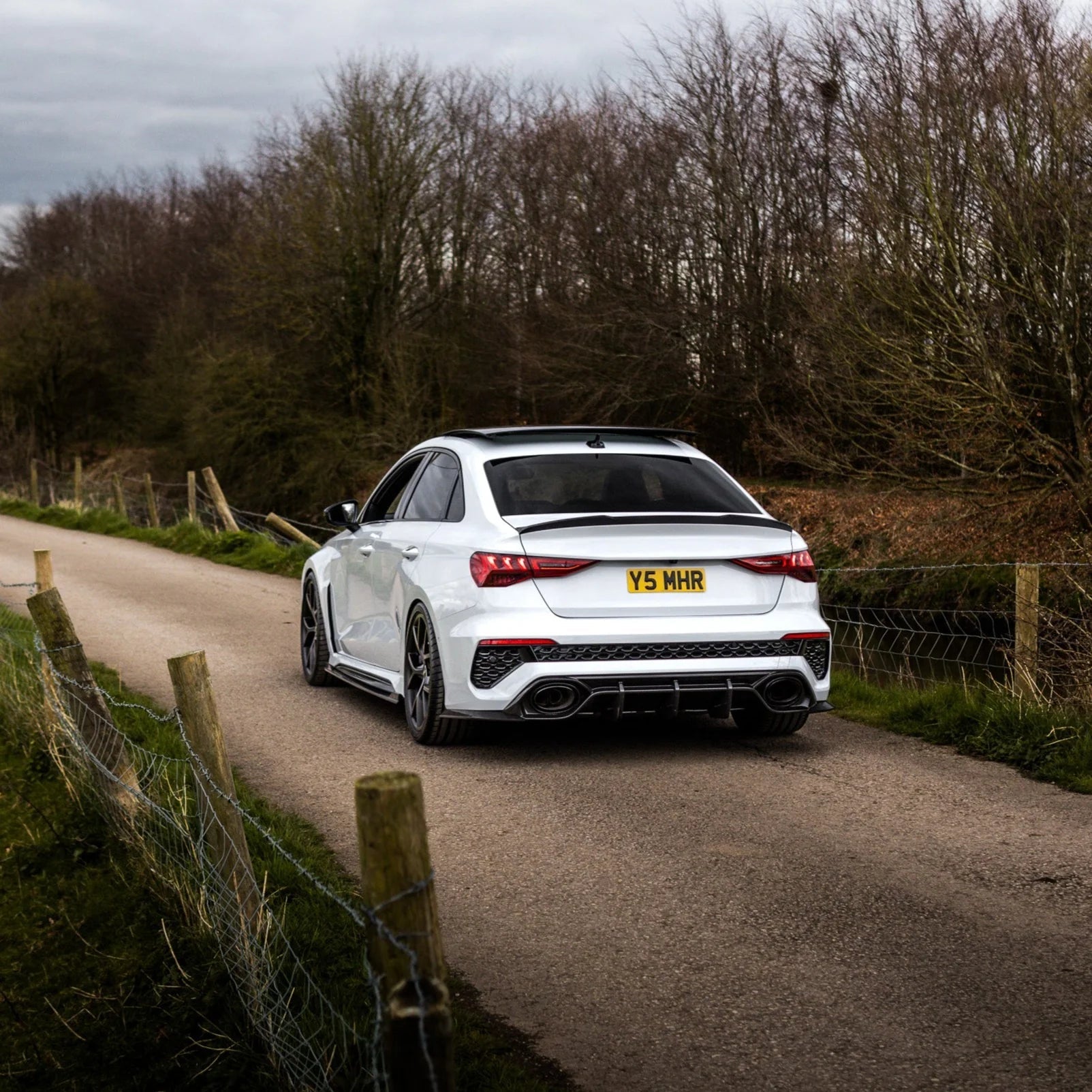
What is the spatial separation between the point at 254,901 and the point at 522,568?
119 inches

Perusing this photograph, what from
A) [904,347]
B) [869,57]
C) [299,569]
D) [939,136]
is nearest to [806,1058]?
[904,347]

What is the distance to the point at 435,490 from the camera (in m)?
8.74

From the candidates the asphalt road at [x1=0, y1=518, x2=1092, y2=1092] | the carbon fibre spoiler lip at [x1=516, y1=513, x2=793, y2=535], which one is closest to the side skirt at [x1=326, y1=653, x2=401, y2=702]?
the asphalt road at [x1=0, y1=518, x2=1092, y2=1092]

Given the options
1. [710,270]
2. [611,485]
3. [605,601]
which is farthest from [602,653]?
[710,270]

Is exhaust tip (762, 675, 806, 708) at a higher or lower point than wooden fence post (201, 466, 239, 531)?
lower

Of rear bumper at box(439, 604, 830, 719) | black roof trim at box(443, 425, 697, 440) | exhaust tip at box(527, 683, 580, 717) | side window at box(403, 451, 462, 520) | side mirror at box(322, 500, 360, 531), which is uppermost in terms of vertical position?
black roof trim at box(443, 425, 697, 440)

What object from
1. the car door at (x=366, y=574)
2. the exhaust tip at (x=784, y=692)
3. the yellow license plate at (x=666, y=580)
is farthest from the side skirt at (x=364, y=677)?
the exhaust tip at (x=784, y=692)

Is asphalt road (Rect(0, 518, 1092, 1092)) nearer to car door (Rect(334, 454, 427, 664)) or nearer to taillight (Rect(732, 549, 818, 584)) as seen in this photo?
car door (Rect(334, 454, 427, 664))

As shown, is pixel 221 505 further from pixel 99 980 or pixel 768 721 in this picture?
pixel 99 980

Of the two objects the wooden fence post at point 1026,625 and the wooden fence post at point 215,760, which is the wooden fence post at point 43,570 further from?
the wooden fence post at point 1026,625

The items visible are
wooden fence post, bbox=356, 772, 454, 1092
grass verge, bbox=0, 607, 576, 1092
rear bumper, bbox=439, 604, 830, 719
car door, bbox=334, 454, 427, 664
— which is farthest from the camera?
car door, bbox=334, 454, 427, 664

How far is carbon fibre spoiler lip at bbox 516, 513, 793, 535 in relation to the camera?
7523mm

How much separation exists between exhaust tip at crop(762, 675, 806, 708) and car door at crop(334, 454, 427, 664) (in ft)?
7.87

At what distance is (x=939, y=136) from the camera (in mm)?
19797
